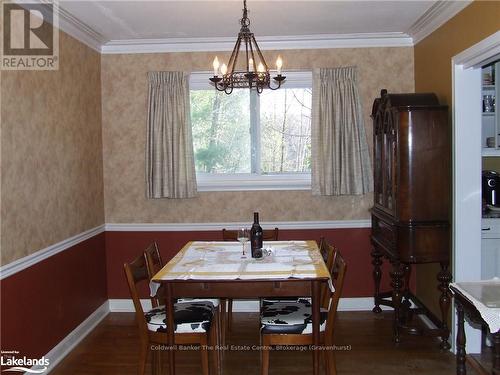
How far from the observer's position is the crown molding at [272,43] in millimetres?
4602

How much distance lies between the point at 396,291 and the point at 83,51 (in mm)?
3260

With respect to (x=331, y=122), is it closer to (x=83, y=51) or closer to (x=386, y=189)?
(x=386, y=189)

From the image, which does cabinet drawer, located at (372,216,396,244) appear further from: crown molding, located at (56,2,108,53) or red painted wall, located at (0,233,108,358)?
crown molding, located at (56,2,108,53)

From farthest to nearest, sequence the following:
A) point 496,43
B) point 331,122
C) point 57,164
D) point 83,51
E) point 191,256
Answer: point 331,122
point 83,51
point 57,164
point 191,256
point 496,43

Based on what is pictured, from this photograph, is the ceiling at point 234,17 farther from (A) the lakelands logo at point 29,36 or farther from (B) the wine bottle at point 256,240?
(B) the wine bottle at point 256,240

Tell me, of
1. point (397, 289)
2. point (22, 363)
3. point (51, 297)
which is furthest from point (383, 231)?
point (22, 363)

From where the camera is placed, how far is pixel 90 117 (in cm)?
444

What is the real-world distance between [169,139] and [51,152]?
124 centimetres

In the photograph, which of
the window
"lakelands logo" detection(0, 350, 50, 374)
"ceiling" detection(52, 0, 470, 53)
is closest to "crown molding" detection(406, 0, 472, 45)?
"ceiling" detection(52, 0, 470, 53)

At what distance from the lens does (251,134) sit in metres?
4.83

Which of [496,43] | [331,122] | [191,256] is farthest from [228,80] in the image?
[331,122]

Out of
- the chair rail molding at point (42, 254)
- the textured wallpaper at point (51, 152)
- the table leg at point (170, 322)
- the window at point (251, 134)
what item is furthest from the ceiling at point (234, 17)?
the table leg at point (170, 322)

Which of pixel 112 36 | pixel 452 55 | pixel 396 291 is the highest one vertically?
pixel 112 36

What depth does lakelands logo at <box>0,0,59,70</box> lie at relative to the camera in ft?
9.85
